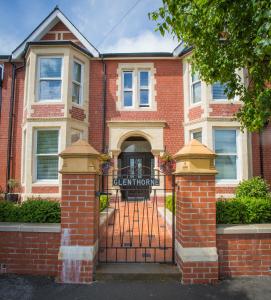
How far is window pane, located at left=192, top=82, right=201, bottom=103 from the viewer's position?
11.1 m

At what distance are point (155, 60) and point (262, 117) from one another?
27.4 ft

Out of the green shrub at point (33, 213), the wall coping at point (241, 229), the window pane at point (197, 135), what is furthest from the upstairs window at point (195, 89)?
the green shrub at point (33, 213)

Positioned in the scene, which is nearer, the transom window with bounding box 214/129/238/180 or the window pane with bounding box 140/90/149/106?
the transom window with bounding box 214/129/238/180

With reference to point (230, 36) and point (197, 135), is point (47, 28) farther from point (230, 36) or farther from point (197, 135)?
point (230, 36)

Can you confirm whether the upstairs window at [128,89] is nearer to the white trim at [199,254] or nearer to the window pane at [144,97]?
the window pane at [144,97]

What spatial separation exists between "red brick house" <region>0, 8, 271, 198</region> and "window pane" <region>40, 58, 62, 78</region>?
0.14 feet

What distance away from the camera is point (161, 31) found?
435 centimetres

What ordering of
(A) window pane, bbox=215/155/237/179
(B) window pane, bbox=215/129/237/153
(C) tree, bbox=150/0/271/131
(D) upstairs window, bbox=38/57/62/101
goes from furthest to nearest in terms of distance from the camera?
(D) upstairs window, bbox=38/57/62/101 < (B) window pane, bbox=215/129/237/153 < (A) window pane, bbox=215/155/237/179 < (C) tree, bbox=150/0/271/131

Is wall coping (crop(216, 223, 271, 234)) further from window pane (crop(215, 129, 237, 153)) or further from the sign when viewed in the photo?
window pane (crop(215, 129, 237, 153))

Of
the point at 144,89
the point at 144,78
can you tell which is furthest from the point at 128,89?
the point at 144,78

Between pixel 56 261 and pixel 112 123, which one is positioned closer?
pixel 56 261

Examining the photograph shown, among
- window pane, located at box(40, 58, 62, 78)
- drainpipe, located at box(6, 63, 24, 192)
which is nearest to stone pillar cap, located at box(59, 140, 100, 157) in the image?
window pane, located at box(40, 58, 62, 78)

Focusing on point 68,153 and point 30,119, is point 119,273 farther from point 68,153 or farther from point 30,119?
point 30,119

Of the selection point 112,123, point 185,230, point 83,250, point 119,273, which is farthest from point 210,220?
point 112,123
